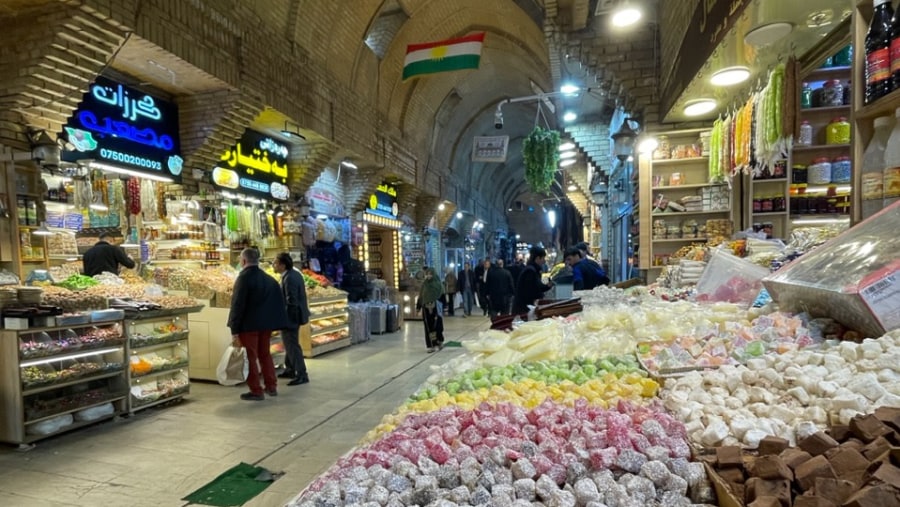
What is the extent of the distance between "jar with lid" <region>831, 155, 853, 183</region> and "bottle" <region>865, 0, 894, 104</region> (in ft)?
9.49

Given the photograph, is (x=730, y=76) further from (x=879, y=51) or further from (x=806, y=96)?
(x=879, y=51)

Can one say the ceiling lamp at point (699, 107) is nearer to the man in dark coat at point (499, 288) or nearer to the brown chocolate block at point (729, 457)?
the man in dark coat at point (499, 288)

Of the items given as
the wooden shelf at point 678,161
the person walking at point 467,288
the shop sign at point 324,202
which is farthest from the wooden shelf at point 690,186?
the person walking at point 467,288

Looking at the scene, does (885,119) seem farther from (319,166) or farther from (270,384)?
(319,166)

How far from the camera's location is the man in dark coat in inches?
330

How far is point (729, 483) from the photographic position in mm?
1043

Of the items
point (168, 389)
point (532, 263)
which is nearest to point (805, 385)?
point (532, 263)

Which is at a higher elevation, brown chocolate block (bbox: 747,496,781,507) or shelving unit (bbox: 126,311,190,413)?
Answer: brown chocolate block (bbox: 747,496,781,507)

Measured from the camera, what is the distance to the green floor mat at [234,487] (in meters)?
2.99

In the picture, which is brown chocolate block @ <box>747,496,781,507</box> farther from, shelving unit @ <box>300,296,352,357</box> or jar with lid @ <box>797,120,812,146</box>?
shelving unit @ <box>300,296,352,357</box>

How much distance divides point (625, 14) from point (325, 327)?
20.9 feet

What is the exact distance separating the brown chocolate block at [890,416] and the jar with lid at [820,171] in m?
4.24

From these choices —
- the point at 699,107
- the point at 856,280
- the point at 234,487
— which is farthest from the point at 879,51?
the point at 234,487

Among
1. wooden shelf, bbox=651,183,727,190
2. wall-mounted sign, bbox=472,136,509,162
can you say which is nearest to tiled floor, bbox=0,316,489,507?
wooden shelf, bbox=651,183,727,190
